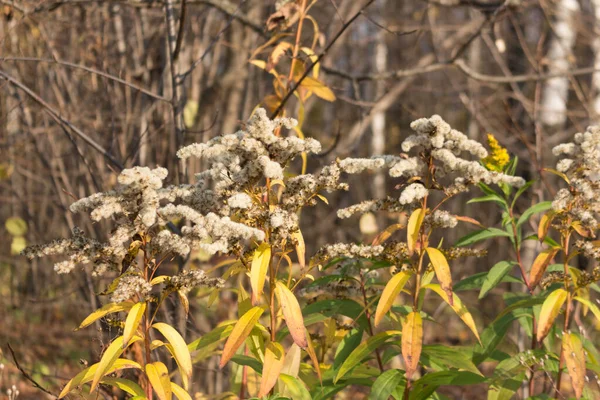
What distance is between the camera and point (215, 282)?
202cm

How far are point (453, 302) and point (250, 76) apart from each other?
2.89 meters

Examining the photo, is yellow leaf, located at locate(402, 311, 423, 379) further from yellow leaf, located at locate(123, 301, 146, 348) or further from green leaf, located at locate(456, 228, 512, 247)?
yellow leaf, located at locate(123, 301, 146, 348)

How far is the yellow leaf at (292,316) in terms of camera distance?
2.03 m

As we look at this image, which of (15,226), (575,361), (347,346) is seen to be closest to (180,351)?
(347,346)

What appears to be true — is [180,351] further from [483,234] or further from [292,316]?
[483,234]

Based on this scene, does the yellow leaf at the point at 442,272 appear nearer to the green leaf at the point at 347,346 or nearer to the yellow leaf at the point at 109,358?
the green leaf at the point at 347,346

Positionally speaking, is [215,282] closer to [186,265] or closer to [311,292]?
[311,292]

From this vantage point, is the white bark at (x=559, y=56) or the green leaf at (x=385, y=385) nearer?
the green leaf at (x=385, y=385)

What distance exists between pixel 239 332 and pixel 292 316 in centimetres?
17

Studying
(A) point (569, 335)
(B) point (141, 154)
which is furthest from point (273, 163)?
(B) point (141, 154)

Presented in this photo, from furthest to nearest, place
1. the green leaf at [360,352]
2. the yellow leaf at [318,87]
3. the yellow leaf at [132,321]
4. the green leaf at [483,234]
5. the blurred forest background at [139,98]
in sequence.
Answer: the blurred forest background at [139,98] < the yellow leaf at [318,87] < the green leaf at [483,234] < the green leaf at [360,352] < the yellow leaf at [132,321]

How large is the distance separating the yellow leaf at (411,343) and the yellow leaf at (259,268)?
19.1 inches

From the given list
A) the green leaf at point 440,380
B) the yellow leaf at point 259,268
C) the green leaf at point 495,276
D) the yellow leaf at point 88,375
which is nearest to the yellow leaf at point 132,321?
the yellow leaf at point 88,375

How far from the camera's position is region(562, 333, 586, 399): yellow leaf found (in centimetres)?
219
